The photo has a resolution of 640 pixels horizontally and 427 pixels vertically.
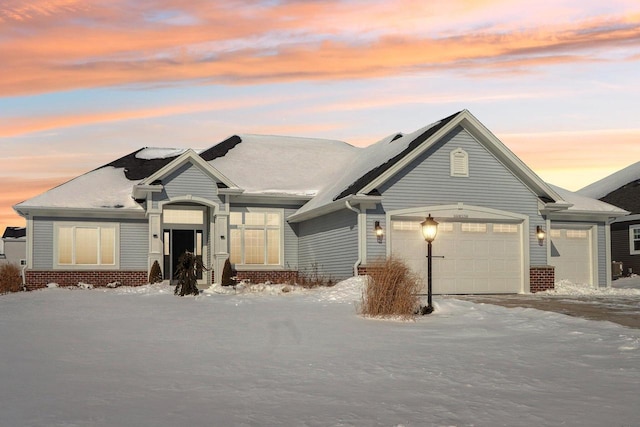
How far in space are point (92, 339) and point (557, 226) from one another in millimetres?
20325

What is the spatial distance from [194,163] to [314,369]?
60.8 feet

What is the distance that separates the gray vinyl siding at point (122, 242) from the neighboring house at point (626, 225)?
75.2ft

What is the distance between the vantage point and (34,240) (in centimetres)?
2697

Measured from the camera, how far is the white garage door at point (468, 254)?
78.4ft

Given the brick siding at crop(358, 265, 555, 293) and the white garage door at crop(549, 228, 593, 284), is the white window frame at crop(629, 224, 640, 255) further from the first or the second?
the brick siding at crop(358, 265, 555, 293)

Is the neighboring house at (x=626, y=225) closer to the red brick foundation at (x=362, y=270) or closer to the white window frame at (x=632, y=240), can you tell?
the white window frame at (x=632, y=240)

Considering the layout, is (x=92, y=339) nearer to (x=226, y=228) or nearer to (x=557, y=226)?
(x=226, y=228)

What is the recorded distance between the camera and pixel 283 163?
3156cm

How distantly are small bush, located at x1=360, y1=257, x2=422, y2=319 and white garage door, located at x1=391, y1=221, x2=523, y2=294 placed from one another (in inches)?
319

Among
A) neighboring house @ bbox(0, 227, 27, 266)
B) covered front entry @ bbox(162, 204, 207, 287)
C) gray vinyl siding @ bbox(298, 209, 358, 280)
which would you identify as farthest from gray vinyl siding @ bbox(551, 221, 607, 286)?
neighboring house @ bbox(0, 227, 27, 266)

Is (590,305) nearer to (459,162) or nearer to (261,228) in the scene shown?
(459,162)

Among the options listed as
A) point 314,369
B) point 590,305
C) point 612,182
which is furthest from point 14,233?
point 314,369

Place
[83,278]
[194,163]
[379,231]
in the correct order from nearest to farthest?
1. [379,231]
2. [194,163]
3. [83,278]

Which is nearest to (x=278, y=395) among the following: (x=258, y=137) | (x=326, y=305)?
(x=326, y=305)
